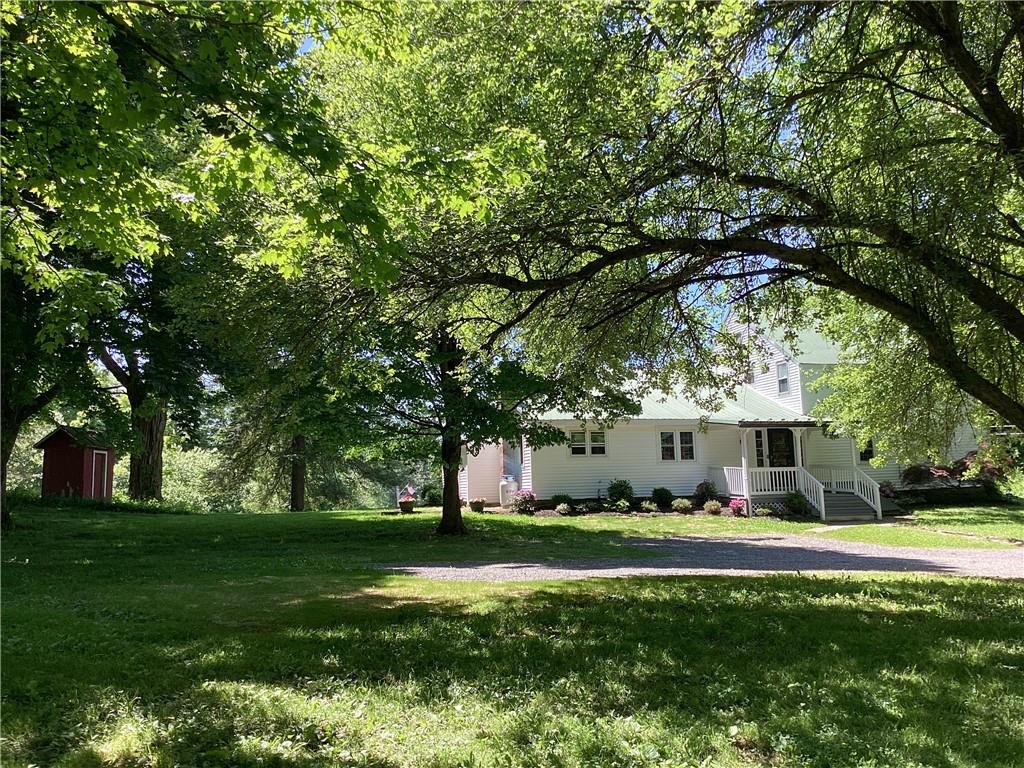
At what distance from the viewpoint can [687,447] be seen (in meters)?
27.1

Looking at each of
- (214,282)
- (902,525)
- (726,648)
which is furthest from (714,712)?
(902,525)

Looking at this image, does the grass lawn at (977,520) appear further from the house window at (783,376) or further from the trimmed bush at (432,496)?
the trimmed bush at (432,496)

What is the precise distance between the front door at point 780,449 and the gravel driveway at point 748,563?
1033 cm

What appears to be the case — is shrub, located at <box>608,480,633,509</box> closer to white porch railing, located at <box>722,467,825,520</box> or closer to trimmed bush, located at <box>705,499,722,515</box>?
trimmed bush, located at <box>705,499,722,515</box>

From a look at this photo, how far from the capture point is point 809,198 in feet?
23.0

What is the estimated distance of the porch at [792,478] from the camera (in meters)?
24.1

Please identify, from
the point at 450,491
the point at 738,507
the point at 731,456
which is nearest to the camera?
the point at 450,491

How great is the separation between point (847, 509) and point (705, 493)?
4.84 metres

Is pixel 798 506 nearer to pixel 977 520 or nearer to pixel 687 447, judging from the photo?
pixel 687 447

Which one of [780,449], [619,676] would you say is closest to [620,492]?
[780,449]

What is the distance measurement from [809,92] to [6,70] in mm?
6690

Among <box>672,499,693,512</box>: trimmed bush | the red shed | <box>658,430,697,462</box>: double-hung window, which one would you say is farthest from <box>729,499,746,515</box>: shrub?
the red shed

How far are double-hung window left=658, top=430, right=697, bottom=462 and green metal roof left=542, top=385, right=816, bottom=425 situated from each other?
0.85 m

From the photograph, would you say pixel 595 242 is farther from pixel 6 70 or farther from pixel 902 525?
pixel 902 525
